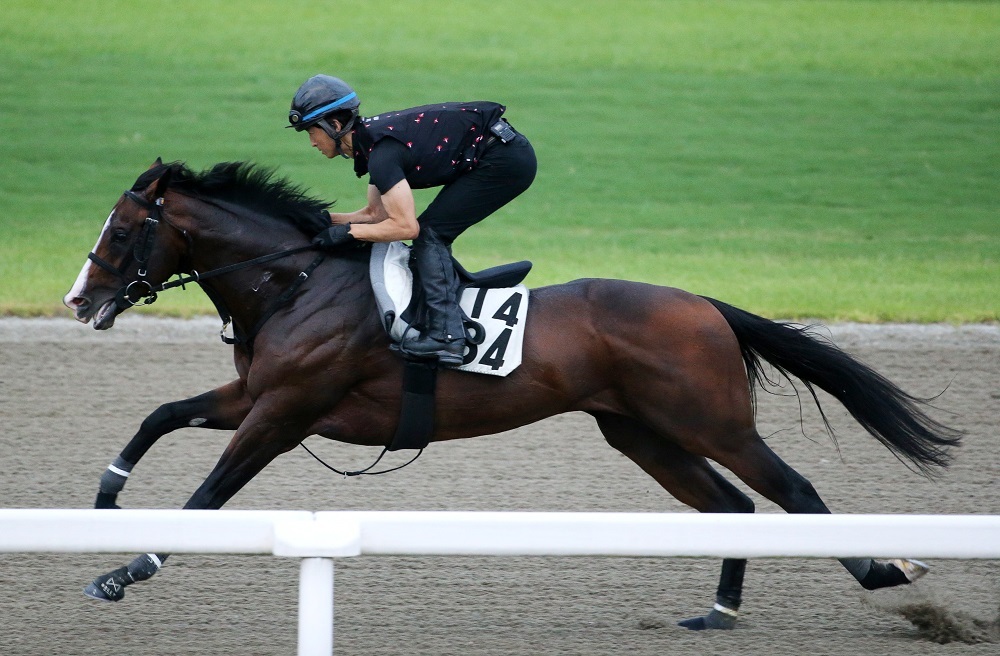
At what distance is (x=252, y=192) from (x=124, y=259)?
57 centimetres

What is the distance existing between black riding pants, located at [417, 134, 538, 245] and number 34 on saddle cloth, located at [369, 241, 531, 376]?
0.53ft

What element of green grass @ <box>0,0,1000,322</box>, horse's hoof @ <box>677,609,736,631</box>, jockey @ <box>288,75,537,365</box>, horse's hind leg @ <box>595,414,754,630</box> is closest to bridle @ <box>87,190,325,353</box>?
jockey @ <box>288,75,537,365</box>

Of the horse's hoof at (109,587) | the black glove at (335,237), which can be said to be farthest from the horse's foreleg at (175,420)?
the black glove at (335,237)

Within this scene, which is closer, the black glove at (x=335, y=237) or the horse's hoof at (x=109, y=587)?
→ the horse's hoof at (x=109, y=587)

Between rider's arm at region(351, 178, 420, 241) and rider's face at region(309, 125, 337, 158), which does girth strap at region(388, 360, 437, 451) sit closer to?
rider's arm at region(351, 178, 420, 241)

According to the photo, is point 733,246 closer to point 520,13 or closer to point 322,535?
point 322,535

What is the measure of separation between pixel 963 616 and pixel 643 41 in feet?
60.7

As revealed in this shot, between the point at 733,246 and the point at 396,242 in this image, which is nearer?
the point at 396,242

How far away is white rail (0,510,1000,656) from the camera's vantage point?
2.91 meters

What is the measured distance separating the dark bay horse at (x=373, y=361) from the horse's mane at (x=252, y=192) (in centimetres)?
1

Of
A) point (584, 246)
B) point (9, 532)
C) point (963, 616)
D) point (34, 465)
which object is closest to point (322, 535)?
point (9, 532)

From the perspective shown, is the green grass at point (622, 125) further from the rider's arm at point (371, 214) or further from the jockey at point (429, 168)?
the jockey at point (429, 168)

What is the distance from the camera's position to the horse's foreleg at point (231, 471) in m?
4.29

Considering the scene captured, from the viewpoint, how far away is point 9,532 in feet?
9.59
